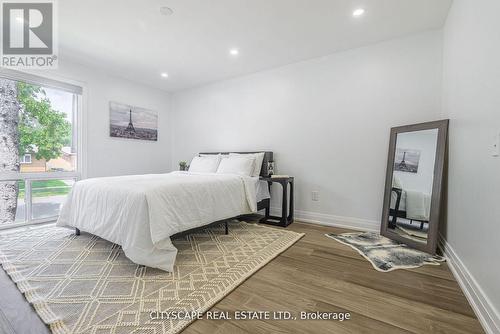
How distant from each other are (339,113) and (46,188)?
14.5 ft

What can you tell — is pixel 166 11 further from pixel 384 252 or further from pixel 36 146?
pixel 384 252

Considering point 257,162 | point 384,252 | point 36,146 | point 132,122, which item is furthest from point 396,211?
point 36,146

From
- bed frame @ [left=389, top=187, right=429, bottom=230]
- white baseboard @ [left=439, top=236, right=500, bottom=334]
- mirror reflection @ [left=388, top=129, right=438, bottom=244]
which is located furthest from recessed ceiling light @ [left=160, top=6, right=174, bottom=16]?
white baseboard @ [left=439, top=236, right=500, bottom=334]

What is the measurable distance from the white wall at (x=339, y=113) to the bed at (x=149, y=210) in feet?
4.07

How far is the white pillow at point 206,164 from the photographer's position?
380cm

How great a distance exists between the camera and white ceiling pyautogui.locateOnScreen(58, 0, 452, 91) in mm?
2248

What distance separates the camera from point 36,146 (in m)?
3.27

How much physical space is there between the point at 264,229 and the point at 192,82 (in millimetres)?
3199

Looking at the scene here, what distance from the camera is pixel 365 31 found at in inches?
105

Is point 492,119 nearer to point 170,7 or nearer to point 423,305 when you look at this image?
point 423,305

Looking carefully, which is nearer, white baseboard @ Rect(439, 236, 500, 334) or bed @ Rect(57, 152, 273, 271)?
white baseboard @ Rect(439, 236, 500, 334)

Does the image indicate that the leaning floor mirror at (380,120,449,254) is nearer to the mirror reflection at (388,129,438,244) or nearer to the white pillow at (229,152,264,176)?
the mirror reflection at (388,129,438,244)

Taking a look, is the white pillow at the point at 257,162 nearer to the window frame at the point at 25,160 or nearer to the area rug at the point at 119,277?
the area rug at the point at 119,277

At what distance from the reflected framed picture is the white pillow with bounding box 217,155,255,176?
6.13 feet
